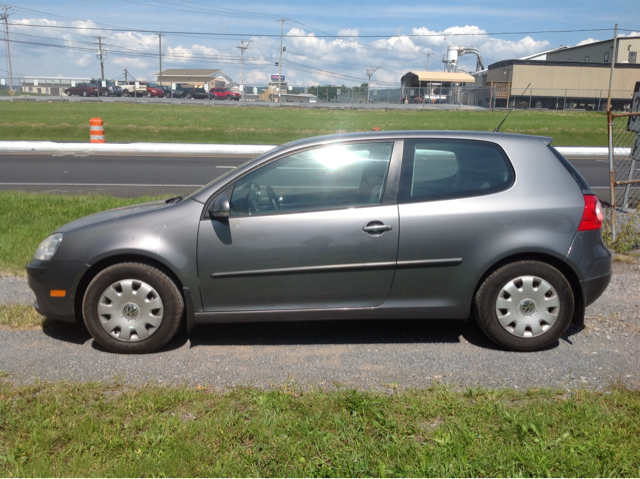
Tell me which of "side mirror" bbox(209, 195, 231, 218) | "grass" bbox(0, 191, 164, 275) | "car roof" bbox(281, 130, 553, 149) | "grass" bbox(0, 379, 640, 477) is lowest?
"grass" bbox(0, 379, 640, 477)

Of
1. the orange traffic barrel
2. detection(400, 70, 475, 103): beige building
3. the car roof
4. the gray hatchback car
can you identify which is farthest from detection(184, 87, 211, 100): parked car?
the gray hatchback car

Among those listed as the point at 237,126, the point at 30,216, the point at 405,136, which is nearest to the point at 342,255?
the point at 405,136

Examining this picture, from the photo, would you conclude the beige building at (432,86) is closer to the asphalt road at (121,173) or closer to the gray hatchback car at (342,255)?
the asphalt road at (121,173)

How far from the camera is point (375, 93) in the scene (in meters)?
53.2

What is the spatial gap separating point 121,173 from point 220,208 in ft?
37.3

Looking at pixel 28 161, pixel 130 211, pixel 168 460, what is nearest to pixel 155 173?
pixel 28 161

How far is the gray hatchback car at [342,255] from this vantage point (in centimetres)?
420

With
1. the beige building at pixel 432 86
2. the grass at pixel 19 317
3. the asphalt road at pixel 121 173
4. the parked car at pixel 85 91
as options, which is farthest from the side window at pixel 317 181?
the parked car at pixel 85 91

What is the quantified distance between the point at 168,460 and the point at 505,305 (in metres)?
2.56

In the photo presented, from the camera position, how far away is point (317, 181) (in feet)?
14.6

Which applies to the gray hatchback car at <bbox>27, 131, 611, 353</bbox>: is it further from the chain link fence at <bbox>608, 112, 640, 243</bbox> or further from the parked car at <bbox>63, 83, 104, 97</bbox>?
the parked car at <bbox>63, 83, 104, 97</bbox>

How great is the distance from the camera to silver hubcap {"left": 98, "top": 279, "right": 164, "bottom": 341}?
4199 mm

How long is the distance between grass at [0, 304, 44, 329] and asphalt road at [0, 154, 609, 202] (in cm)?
619

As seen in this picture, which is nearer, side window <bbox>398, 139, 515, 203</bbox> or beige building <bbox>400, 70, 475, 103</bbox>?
side window <bbox>398, 139, 515, 203</bbox>
